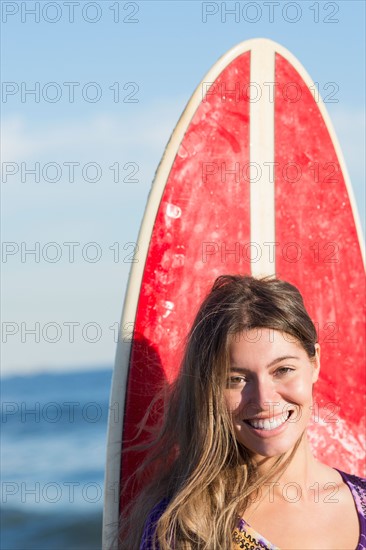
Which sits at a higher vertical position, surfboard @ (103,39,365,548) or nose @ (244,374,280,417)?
surfboard @ (103,39,365,548)

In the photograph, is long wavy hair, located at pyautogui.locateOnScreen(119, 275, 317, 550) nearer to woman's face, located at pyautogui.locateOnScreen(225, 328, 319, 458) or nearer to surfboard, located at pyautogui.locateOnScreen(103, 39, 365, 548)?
woman's face, located at pyautogui.locateOnScreen(225, 328, 319, 458)

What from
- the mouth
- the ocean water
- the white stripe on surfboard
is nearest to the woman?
the mouth

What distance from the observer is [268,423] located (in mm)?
2316

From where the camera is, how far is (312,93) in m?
3.36

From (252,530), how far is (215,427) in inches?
9.9

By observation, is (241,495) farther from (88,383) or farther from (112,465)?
(88,383)

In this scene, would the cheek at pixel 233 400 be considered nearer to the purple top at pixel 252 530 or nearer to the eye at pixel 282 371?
the eye at pixel 282 371

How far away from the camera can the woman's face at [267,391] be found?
2324 mm

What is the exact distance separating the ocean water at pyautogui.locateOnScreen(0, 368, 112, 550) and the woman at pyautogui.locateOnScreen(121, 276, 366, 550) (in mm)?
5546

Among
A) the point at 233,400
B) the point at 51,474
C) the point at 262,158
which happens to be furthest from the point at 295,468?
the point at 51,474

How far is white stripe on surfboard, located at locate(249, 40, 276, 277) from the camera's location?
3213 millimetres

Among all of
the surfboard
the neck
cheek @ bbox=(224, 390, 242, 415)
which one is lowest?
the neck

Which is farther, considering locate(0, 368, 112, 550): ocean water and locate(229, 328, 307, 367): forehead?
locate(0, 368, 112, 550): ocean water

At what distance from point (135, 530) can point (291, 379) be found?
0.58m
